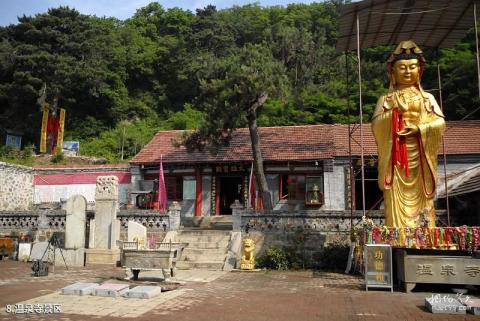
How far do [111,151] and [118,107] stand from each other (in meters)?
5.44

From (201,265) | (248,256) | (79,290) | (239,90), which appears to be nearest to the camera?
(79,290)

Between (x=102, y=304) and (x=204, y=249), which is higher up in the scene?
(x=204, y=249)

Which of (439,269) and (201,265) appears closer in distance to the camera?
(439,269)

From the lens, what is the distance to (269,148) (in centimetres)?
2141

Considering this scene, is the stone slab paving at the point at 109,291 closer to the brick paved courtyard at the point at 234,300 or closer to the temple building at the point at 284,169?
the brick paved courtyard at the point at 234,300

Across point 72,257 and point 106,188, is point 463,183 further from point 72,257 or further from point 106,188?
point 72,257

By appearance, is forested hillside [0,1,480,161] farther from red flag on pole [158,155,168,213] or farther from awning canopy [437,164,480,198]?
awning canopy [437,164,480,198]

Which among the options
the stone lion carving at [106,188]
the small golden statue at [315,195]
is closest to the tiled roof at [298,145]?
the small golden statue at [315,195]

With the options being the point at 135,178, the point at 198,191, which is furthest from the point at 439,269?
the point at 135,178

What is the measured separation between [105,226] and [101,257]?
39.4 inches

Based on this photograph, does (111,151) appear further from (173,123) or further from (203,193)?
(203,193)

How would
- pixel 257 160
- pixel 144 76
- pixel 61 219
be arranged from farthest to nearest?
pixel 144 76 < pixel 257 160 < pixel 61 219

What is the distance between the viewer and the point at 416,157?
38.4 feet

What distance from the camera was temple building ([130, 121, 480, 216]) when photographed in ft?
64.6
